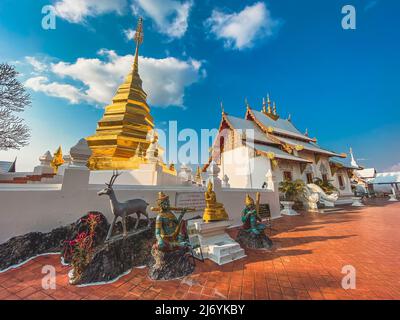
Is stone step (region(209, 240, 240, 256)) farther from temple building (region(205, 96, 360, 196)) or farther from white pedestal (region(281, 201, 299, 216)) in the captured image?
temple building (region(205, 96, 360, 196))

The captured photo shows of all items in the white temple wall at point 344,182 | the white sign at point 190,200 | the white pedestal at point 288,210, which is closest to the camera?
the white sign at point 190,200

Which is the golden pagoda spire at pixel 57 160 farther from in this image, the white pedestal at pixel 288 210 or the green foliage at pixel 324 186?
the green foliage at pixel 324 186

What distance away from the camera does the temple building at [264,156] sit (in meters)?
12.4

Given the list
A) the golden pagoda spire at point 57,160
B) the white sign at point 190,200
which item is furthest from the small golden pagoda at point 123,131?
the white sign at point 190,200

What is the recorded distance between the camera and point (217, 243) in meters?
3.81

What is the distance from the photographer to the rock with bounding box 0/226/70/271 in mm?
2840

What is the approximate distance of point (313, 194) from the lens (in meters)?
10.8

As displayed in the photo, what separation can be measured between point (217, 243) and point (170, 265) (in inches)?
54.6

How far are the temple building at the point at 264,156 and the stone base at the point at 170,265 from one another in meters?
9.41

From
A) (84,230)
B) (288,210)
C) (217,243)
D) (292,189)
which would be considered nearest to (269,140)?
(292,189)

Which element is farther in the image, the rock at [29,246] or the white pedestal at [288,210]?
the white pedestal at [288,210]

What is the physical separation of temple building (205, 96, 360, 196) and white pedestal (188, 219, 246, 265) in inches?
314
